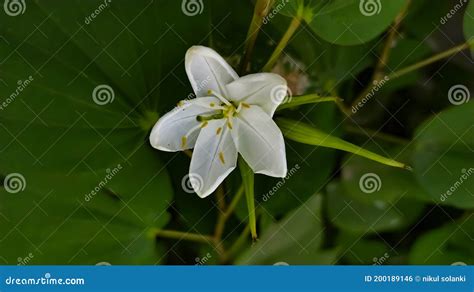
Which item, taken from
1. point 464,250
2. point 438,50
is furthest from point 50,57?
point 464,250

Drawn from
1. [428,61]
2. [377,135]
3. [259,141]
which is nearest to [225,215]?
[259,141]

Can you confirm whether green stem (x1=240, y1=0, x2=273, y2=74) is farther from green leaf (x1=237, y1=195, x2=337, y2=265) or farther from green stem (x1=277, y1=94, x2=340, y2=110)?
green leaf (x1=237, y1=195, x2=337, y2=265)

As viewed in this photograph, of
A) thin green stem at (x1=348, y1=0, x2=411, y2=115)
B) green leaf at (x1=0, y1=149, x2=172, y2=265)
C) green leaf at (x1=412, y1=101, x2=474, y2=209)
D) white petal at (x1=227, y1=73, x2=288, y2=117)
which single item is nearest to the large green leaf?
green leaf at (x1=0, y1=149, x2=172, y2=265)

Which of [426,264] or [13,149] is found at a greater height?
[13,149]

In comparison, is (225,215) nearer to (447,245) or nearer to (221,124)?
(221,124)

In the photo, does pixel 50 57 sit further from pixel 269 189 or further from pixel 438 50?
pixel 438 50
